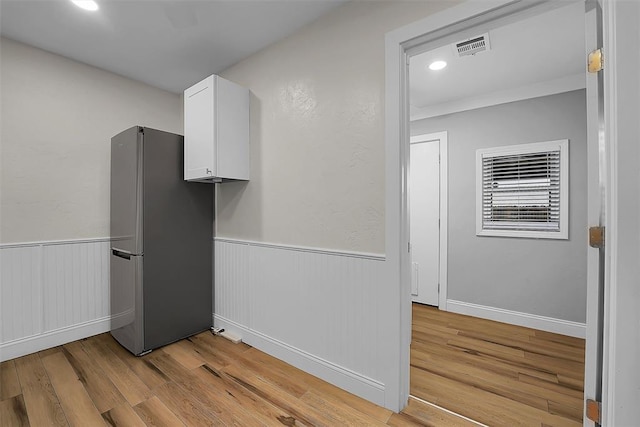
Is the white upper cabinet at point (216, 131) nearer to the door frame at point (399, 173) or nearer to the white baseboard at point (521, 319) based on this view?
the door frame at point (399, 173)

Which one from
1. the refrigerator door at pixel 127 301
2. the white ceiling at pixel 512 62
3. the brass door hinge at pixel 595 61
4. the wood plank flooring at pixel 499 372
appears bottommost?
the wood plank flooring at pixel 499 372

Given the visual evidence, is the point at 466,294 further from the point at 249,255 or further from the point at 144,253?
the point at 144,253

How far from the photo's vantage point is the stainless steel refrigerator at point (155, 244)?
2271 millimetres

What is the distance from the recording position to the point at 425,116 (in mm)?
3582

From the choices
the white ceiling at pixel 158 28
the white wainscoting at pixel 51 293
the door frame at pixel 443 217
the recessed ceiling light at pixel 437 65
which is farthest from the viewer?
the door frame at pixel 443 217

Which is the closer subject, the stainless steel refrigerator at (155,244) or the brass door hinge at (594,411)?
the brass door hinge at (594,411)

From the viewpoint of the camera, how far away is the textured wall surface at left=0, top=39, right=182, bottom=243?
223 centimetres

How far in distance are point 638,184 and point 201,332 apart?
10.1 feet

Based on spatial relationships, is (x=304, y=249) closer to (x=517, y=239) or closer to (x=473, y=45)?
(x=473, y=45)

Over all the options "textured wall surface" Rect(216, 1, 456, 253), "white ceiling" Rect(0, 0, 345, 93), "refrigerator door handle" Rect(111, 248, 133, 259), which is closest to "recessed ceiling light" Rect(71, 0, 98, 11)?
"white ceiling" Rect(0, 0, 345, 93)

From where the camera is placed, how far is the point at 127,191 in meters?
2.38

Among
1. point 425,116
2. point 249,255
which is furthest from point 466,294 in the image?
point 249,255

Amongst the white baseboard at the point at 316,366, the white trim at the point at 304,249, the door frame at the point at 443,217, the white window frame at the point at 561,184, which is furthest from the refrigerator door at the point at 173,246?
the white window frame at the point at 561,184

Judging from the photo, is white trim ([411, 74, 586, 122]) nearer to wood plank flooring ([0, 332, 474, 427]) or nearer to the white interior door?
the white interior door
